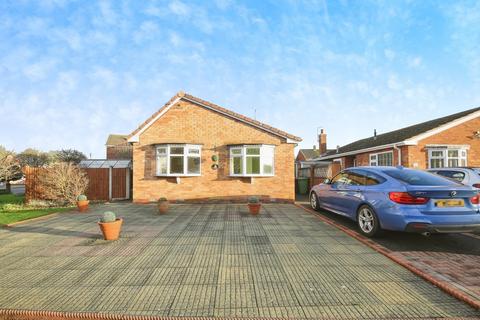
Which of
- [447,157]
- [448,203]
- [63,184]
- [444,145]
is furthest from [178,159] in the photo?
[447,157]

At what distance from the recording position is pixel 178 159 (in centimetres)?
1069

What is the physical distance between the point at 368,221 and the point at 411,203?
1112 millimetres

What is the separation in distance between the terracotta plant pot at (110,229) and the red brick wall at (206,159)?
5417mm

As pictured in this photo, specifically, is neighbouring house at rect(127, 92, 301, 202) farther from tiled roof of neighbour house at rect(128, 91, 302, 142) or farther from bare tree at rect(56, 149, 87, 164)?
bare tree at rect(56, 149, 87, 164)

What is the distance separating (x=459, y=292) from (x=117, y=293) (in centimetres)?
440

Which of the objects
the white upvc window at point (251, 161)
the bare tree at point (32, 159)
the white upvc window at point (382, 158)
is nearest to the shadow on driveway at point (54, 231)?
the white upvc window at point (251, 161)

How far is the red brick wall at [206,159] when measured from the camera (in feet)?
35.0

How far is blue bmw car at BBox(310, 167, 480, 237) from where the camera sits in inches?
169

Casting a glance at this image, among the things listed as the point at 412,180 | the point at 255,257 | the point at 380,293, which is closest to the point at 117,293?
the point at 255,257

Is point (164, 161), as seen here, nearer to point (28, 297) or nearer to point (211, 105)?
point (211, 105)

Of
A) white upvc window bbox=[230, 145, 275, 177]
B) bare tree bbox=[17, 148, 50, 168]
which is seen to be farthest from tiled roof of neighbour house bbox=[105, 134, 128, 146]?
white upvc window bbox=[230, 145, 275, 177]

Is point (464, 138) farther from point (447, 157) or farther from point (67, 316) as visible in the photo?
point (67, 316)

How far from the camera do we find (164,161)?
35.2ft

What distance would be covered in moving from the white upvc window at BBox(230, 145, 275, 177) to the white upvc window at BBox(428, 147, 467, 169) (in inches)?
374
